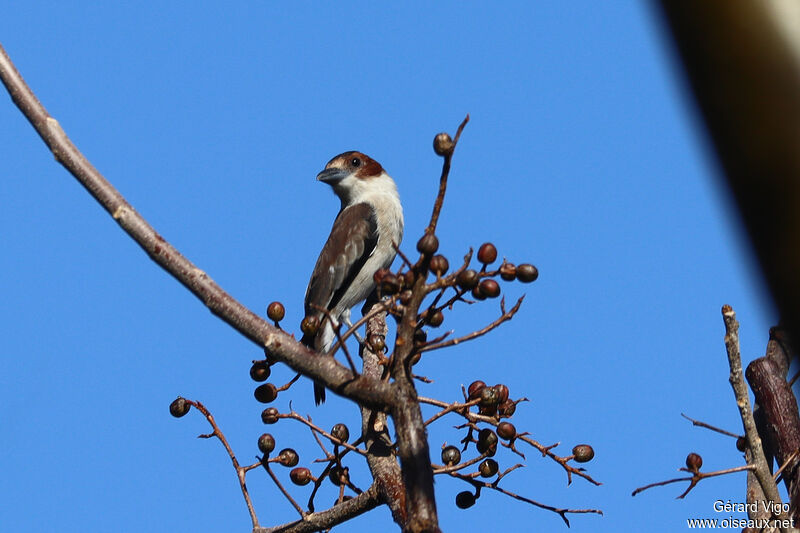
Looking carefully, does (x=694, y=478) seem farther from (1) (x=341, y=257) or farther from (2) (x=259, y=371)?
(1) (x=341, y=257)

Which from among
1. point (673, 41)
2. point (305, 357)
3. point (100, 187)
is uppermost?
point (100, 187)

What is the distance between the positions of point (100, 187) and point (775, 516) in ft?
10.3

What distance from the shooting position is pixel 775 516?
12.4ft

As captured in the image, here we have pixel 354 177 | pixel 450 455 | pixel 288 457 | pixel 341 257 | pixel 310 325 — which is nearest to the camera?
pixel 310 325

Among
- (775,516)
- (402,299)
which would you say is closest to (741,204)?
(402,299)

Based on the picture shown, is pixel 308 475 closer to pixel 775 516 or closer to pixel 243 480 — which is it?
pixel 243 480

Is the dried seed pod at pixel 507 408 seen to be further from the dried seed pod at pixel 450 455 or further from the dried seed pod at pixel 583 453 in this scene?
the dried seed pod at pixel 583 453

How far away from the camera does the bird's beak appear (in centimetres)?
944

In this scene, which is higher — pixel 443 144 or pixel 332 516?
pixel 443 144

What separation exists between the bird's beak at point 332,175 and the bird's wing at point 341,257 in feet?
2.95

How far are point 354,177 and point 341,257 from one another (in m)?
1.44

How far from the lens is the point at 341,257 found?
8.30 meters

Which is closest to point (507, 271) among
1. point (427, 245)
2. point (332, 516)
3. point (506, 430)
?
point (427, 245)

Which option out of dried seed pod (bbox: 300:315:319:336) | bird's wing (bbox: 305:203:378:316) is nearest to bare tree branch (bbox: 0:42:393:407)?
dried seed pod (bbox: 300:315:319:336)
